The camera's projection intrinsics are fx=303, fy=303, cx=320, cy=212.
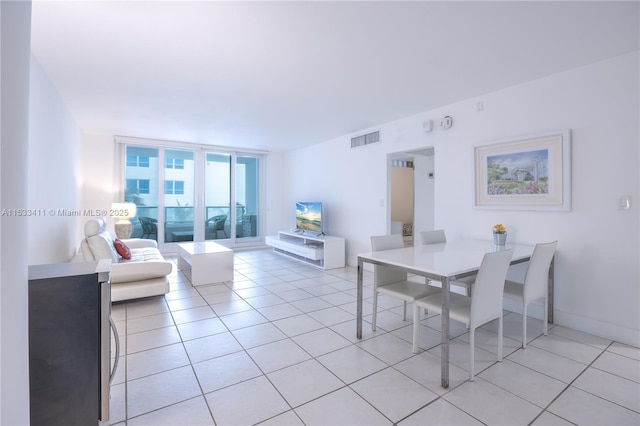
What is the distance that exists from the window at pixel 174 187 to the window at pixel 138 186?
0.35 metres

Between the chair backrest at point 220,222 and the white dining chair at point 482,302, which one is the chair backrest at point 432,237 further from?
the chair backrest at point 220,222

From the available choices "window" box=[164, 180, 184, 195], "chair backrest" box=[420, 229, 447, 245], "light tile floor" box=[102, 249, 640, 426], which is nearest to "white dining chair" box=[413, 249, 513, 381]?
"light tile floor" box=[102, 249, 640, 426]

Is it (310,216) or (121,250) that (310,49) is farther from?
(310,216)

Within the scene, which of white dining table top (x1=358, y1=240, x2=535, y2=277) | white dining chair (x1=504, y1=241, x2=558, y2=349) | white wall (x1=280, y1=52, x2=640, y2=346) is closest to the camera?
white dining table top (x1=358, y1=240, x2=535, y2=277)

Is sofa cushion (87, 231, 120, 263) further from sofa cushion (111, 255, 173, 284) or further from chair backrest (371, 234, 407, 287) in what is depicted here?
chair backrest (371, 234, 407, 287)

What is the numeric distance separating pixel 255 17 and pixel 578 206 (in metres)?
3.22

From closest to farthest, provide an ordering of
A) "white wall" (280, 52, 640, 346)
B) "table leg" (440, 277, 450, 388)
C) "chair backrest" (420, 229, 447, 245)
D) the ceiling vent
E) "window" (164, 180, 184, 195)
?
"table leg" (440, 277, 450, 388)
"white wall" (280, 52, 640, 346)
"chair backrest" (420, 229, 447, 245)
the ceiling vent
"window" (164, 180, 184, 195)

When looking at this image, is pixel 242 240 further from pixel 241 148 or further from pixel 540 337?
pixel 540 337

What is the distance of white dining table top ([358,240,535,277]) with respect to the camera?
2.10 meters

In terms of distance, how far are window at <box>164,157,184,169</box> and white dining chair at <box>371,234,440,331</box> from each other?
530 centimetres

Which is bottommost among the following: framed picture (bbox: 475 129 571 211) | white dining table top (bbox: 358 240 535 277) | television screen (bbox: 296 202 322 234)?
white dining table top (bbox: 358 240 535 277)

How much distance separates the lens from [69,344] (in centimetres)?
142

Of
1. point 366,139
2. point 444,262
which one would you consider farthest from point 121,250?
point 366,139

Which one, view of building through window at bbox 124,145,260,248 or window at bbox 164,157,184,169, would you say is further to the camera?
window at bbox 164,157,184,169
